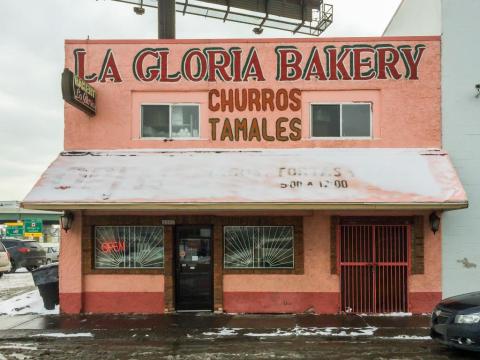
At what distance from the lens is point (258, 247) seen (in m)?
12.8

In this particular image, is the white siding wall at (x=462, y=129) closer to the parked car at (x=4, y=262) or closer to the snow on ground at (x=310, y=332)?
the snow on ground at (x=310, y=332)

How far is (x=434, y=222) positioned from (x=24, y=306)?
A: 33.5 feet

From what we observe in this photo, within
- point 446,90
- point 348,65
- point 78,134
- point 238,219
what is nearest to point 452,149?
point 446,90

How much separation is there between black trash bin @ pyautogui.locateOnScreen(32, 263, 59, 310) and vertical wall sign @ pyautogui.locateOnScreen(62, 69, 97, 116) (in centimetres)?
397

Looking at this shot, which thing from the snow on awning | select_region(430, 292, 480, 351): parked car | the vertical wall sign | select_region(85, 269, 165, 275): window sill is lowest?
select_region(430, 292, 480, 351): parked car

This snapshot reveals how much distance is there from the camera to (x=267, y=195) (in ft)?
37.5

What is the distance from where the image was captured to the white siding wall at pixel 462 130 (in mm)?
12445

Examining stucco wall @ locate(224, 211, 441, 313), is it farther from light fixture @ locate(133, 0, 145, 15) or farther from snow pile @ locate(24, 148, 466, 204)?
light fixture @ locate(133, 0, 145, 15)

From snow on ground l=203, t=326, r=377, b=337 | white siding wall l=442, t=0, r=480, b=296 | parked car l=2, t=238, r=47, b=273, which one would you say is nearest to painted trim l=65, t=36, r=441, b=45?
white siding wall l=442, t=0, r=480, b=296

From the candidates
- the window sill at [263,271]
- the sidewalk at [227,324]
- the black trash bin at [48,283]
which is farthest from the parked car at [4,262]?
the window sill at [263,271]

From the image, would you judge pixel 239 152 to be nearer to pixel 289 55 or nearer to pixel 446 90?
pixel 289 55

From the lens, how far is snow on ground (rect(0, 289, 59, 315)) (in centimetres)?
1316

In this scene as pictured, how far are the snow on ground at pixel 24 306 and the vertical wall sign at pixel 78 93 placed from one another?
195 inches

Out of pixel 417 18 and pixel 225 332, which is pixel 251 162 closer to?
pixel 225 332
